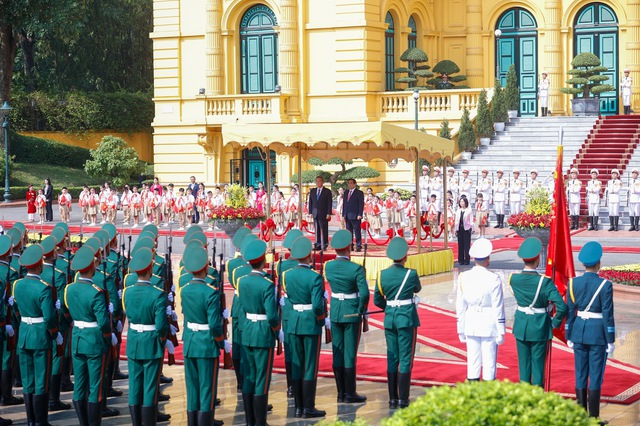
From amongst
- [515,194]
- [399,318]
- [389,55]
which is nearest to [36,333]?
[399,318]

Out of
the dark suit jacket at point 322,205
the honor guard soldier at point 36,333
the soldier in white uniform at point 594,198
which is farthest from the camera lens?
the soldier in white uniform at point 594,198

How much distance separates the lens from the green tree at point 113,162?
148 ft

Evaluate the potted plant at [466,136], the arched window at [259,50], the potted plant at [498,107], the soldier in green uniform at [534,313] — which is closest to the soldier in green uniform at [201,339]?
the soldier in green uniform at [534,313]

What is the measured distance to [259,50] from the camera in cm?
4031

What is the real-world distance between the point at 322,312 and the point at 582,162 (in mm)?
23875

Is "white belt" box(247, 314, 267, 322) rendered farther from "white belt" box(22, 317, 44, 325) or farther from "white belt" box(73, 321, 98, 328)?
"white belt" box(22, 317, 44, 325)

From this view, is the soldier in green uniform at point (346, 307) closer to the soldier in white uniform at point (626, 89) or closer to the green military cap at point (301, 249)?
the green military cap at point (301, 249)

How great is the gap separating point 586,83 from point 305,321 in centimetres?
2699

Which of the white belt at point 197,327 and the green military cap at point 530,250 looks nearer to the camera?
the white belt at point 197,327

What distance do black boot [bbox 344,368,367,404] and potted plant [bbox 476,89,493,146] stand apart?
81.5 ft

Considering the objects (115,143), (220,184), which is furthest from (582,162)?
(115,143)

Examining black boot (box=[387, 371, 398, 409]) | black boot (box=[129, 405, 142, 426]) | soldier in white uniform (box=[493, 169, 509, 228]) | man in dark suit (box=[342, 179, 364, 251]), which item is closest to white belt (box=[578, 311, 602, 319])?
black boot (box=[387, 371, 398, 409])

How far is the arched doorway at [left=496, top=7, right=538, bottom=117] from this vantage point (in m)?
39.8

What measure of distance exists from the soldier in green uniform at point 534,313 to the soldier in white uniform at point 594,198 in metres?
19.5
